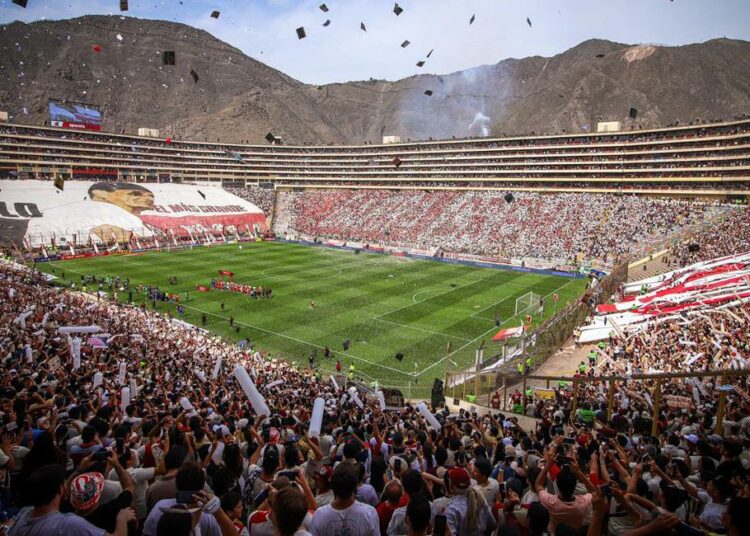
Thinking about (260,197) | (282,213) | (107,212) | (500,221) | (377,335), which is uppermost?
(260,197)

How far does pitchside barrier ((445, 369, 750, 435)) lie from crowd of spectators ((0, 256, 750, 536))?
0.29 meters

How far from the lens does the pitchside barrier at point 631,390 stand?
27.5 ft

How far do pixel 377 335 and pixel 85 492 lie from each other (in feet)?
81.1

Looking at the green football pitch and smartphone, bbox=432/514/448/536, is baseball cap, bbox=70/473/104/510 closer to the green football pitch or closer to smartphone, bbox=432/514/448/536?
smartphone, bbox=432/514/448/536

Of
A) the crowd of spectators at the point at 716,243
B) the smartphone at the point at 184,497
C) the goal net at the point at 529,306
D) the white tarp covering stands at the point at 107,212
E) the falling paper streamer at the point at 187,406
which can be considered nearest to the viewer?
the smartphone at the point at 184,497

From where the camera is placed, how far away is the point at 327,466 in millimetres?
5461

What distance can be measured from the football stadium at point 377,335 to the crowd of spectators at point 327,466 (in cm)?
3

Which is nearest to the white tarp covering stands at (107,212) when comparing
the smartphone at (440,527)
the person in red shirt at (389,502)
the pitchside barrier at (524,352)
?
the pitchside barrier at (524,352)

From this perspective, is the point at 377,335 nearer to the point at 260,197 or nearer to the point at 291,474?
the point at 291,474

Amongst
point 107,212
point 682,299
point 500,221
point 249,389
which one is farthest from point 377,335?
point 107,212

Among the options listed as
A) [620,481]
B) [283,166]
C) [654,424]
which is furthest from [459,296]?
Answer: [283,166]

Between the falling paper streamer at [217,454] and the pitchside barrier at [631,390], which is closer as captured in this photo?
the falling paper streamer at [217,454]

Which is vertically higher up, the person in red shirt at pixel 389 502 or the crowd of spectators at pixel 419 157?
the crowd of spectators at pixel 419 157

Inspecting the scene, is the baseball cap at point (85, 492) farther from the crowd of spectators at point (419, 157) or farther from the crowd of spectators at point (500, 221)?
the crowd of spectators at point (419, 157)
